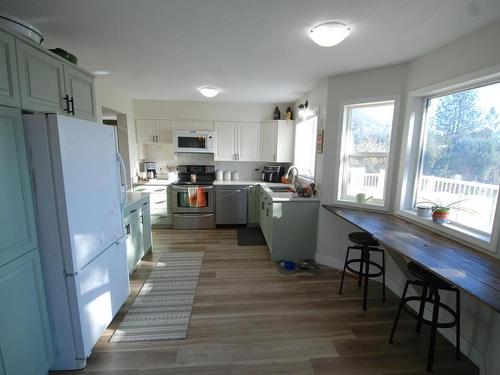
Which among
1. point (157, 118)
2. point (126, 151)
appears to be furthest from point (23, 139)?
point (157, 118)

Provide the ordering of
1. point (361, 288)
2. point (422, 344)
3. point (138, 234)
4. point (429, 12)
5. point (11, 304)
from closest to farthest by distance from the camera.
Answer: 1. point (11, 304)
2. point (429, 12)
3. point (422, 344)
4. point (361, 288)
5. point (138, 234)

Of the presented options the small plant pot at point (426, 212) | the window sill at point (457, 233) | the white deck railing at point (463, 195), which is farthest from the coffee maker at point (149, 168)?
the small plant pot at point (426, 212)

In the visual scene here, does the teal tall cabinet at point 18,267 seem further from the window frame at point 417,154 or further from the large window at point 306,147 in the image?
the large window at point 306,147

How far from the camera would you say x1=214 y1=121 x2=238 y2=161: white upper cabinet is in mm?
4742

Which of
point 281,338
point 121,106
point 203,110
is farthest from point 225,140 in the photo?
point 281,338

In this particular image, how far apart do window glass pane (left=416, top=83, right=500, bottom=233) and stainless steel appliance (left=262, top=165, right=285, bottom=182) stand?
104 inches

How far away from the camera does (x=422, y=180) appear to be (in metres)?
2.46

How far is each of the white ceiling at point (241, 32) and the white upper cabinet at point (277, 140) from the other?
5.24 feet

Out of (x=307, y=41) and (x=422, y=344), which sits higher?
(x=307, y=41)

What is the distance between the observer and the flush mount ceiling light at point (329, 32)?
166cm

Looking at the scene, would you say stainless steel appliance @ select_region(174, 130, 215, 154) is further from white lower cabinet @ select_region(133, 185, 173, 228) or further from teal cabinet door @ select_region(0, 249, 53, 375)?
teal cabinet door @ select_region(0, 249, 53, 375)

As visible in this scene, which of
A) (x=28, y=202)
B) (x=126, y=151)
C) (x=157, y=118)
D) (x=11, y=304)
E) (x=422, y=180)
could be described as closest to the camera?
(x=11, y=304)

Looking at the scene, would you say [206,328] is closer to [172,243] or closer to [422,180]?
[172,243]

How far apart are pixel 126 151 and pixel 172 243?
1904 millimetres
